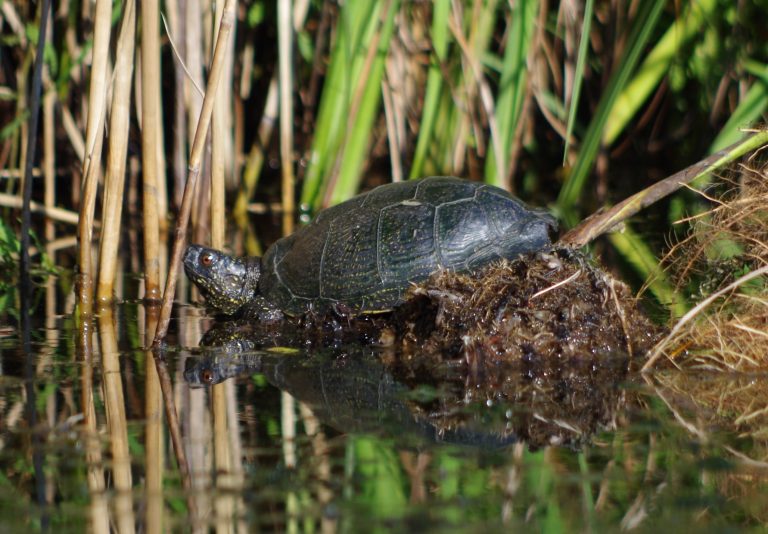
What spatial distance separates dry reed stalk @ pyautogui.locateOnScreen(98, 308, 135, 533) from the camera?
90.7 inches

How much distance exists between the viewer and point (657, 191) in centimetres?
436

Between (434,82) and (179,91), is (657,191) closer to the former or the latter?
(434,82)

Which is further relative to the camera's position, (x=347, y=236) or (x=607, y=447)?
(x=347, y=236)

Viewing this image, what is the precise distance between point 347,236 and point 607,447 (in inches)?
92.2

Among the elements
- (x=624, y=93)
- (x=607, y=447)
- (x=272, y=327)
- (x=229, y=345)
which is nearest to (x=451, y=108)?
(x=624, y=93)

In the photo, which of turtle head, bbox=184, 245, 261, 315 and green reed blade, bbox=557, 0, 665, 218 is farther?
turtle head, bbox=184, 245, 261, 315

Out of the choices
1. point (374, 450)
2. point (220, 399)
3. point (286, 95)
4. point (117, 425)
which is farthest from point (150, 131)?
point (374, 450)

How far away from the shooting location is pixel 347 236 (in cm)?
→ 477

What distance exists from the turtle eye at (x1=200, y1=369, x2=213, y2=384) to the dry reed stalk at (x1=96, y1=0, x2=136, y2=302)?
125cm

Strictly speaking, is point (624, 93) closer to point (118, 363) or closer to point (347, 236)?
point (347, 236)

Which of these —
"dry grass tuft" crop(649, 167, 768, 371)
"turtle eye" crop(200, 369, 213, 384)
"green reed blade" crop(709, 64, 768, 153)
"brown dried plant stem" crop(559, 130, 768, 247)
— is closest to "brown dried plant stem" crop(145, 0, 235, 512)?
"turtle eye" crop(200, 369, 213, 384)

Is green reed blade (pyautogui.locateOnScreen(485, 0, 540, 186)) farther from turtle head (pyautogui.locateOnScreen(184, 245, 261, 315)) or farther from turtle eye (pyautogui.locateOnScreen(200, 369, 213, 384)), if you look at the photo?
turtle eye (pyautogui.locateOnScreen(200, 369, 213, 384))

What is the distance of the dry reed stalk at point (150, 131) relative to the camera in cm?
449

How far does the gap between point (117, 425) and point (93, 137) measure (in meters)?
1.98
